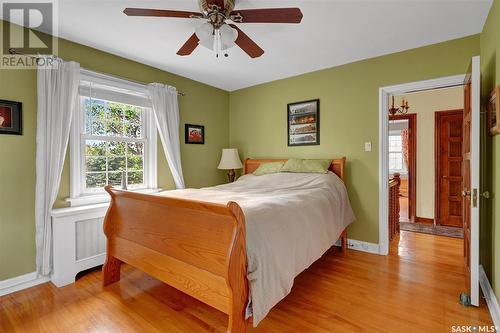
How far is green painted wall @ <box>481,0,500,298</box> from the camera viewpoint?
186 centimetres

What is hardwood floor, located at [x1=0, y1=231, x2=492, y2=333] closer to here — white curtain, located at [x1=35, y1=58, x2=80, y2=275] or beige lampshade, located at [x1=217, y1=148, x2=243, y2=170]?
white curtain, located at [x1=35, y1=58, x2=80, y2=275]

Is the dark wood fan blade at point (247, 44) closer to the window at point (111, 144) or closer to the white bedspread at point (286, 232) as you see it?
the white bedspread at point (286, 232)

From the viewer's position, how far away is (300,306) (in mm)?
2018

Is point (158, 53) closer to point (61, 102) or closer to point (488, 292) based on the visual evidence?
point (61, 102)

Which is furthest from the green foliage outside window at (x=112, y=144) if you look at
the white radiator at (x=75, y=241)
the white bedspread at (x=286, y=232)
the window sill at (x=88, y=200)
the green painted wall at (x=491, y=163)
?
the green painted wall at (x=491, y=163)

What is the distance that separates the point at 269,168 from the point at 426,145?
293 cm

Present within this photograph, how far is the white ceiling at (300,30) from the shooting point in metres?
2.07

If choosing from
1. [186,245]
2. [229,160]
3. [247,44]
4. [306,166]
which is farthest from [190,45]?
[229,160]

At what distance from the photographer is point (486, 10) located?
214 centimetres

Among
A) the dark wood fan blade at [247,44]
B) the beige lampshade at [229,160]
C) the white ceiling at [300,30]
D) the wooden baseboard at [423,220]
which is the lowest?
the wooden baseboard at [423,220]

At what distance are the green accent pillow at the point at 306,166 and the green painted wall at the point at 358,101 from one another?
0.28 meters

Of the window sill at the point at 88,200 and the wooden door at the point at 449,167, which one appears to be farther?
the wooden door at the point at 449,167

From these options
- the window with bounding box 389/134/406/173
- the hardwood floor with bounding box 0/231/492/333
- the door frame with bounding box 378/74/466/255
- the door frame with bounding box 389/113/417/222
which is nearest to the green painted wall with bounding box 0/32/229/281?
the hardwood floor with bounding box 0/231/492/333

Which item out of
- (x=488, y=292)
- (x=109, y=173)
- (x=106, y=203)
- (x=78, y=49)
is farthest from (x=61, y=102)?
(x=488, y=292)
